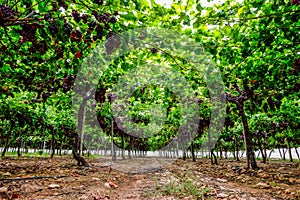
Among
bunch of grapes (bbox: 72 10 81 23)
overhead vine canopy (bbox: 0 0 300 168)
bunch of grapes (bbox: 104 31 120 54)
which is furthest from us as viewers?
bunch of grapes (bbox: 104 31 120 54)

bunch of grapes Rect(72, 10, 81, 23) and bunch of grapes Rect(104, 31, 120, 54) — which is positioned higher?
bunch of grapes Rect(72, 10, 81, 23)

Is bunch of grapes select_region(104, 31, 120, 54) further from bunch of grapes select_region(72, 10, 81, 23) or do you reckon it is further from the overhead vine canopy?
bunch of grapes select_region(72, 10, 81, 23)

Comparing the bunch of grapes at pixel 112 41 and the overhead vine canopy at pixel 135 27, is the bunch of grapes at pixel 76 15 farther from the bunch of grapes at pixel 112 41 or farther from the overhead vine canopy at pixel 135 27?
the bunch of grapes at pixel 112 41

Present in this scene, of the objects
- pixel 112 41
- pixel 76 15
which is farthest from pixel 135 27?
pixel 76 15

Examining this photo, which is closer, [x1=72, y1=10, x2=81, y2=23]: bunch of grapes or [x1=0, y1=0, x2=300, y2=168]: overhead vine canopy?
[x1=0, y1=0, x2=300, y2=168]: overhead vine canopy

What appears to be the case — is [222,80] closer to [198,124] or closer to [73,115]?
[198,124]

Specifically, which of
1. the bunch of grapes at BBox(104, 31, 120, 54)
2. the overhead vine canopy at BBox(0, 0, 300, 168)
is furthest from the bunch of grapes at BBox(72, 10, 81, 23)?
the bunch of grapes at BBox(104, 31, 120, 54)

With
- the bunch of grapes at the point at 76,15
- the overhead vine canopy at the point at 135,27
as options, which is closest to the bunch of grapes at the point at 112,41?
the overhead vine canopy at the point at 135,27

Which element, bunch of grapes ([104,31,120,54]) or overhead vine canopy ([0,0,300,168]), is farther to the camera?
bunch of grapes ([104,31,120,54])

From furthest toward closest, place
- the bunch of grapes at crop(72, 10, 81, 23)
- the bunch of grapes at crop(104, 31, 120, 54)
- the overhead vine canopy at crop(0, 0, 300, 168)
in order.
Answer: the bunch of grapes at crop(104, 31, 120, 54), the bunch of grapes at crop(72, 10, 81, 23), the overhead vine canopy at crop(0, 0, 300, 168)

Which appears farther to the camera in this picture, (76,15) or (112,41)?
(112,41)

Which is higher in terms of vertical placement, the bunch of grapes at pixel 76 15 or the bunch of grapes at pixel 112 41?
the bunch of grapes at pixel 76 15

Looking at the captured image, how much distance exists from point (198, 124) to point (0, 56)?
17801mm

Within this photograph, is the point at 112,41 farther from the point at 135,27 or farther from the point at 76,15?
the point at 76,15
